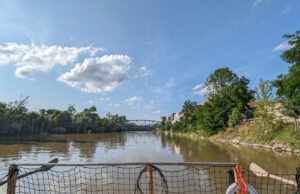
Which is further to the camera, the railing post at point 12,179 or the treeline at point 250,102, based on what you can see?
the treeline at point 250,102

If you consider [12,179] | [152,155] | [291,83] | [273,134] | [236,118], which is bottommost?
[152,155]

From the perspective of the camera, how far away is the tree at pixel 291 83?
11750mm

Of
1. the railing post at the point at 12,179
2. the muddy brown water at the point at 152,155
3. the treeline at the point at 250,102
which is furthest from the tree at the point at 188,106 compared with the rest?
the railing post at the point at 12,179

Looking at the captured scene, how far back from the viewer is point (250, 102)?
1156 inches

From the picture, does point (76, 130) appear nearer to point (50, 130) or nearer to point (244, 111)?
point (50, 130)

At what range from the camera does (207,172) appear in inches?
273

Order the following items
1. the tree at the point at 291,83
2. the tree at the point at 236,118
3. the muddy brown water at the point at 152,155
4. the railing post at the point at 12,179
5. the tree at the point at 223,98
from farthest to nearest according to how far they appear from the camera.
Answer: the tree at the point at 223,98, the tree at the point at 236,118, the tree at the point at 291,83, the muddy brown water at the point at 152,155, the railing post at the point at 12,179

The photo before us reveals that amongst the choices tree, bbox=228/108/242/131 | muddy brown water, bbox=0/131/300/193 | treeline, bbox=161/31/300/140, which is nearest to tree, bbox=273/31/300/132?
treeline, bbox=161/31/300/140

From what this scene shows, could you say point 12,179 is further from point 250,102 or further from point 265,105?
point 250,102

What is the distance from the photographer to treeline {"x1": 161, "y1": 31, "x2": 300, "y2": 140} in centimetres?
1273

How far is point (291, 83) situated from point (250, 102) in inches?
764

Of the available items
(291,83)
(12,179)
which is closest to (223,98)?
(291,83)

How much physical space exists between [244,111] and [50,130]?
53526 mm

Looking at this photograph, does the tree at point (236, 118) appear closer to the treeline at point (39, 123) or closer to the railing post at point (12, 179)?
the railing post at point (12, 179)
